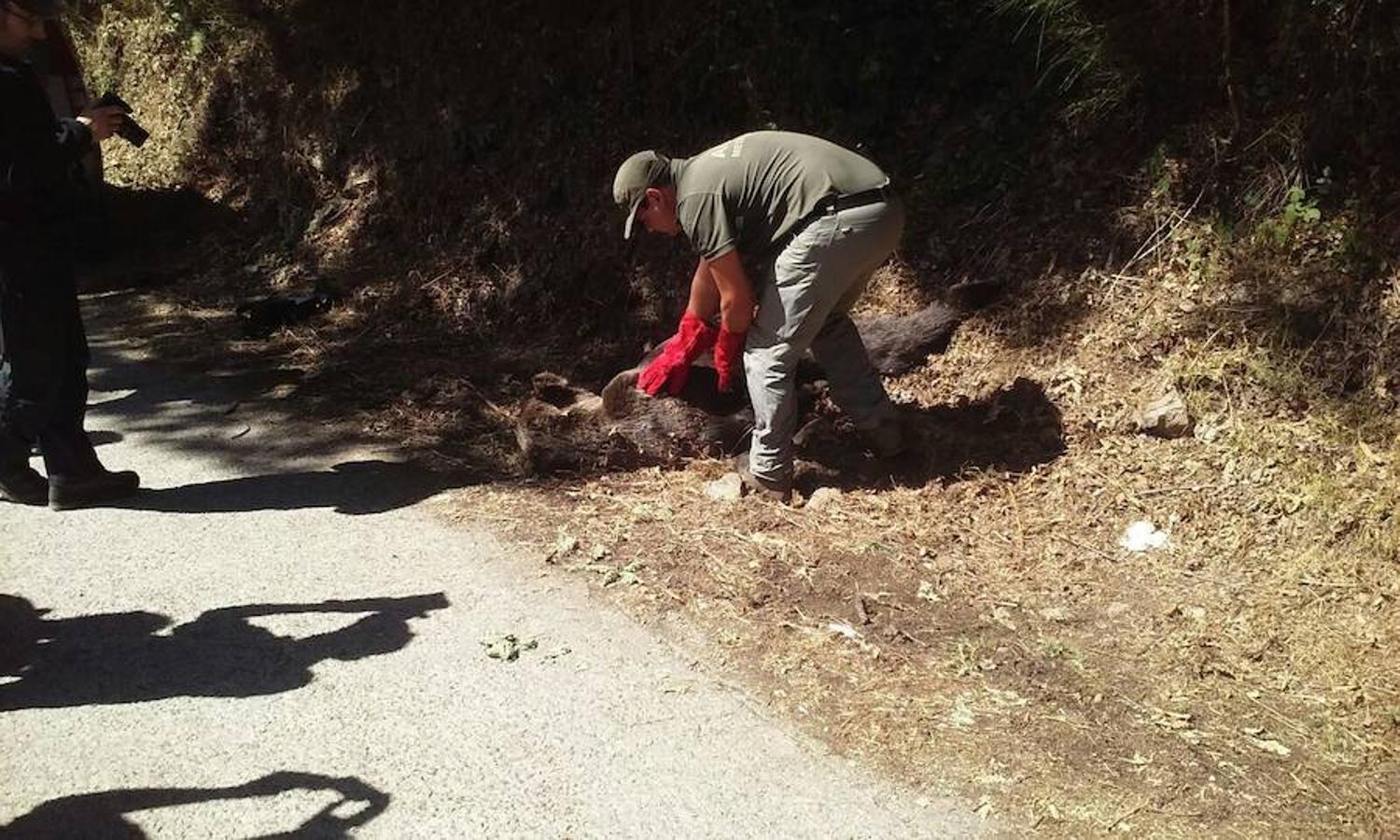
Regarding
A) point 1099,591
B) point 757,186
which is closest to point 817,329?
point 757,186

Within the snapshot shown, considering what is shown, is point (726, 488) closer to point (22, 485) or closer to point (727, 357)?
point (727, 357)

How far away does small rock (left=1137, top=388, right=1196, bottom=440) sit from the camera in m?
5.05

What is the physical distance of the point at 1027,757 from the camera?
3.43m

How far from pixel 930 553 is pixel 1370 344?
2.19m

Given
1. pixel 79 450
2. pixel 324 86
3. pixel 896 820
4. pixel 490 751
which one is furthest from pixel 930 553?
Result: pixel 324 86

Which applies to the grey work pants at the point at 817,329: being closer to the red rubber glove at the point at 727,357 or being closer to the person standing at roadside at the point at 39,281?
the red rubber glove at the point at 727,357

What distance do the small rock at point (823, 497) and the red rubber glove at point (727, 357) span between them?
0.70 m

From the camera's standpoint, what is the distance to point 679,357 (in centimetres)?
533

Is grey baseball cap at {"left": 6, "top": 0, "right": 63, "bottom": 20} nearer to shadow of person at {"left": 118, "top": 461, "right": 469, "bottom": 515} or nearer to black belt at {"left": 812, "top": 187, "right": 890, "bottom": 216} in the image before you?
shadow of person at {"left": 118, "top": 461, "right": 469, "bottom": 515}

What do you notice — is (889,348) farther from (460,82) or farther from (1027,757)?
(460,82)

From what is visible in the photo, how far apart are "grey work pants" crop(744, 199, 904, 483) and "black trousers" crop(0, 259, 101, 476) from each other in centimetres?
306

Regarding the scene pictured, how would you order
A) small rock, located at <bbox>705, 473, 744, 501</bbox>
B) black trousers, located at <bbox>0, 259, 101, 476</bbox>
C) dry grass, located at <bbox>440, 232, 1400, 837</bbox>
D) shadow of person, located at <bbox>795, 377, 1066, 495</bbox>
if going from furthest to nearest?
shadow of person, located at <bbox>795, 377, 1066, 495</bbox>
small rock, located at <bbox>705, 473, 744, 501</bbox>
black trousers, located at <bbox>0, 259, 101, 476</bbox>
dry grass, located at <bbox>440, 232, 1400, 837</bbox>

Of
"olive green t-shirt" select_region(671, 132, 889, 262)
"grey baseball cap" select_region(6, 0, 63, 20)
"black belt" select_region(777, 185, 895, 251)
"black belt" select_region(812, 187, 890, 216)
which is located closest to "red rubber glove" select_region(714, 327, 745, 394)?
"olive green t-shirt" select_region(671, 132, 889, 262)

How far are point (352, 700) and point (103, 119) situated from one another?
3046mm
